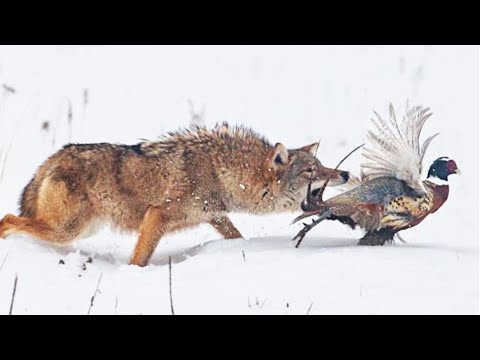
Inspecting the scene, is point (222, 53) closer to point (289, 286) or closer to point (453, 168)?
point (453, 168)

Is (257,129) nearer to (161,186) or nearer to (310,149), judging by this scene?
(310,149)

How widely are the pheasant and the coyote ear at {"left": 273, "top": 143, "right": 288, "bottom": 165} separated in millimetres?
624

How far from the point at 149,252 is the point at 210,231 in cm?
158

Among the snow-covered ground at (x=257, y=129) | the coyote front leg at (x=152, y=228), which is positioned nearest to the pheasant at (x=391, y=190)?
the snow-covered ground at (x=257, y=129)

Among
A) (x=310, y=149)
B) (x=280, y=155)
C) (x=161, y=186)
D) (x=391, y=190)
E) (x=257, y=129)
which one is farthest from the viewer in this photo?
(x=257, y=129)

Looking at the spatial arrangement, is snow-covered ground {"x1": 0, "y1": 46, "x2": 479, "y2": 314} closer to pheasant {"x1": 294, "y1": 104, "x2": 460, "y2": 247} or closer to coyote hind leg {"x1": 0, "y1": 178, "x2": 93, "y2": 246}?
coyote hind leg {"x1": 0, "y1": 178, "x2": 93, "y2": 246}

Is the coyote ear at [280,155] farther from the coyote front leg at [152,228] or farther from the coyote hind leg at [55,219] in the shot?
the coyote hind leg at [55,219]

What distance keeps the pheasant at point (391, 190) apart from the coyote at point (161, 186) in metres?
0.44

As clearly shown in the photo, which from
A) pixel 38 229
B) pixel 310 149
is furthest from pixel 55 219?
pixel 310 149

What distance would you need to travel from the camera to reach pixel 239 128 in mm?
7781

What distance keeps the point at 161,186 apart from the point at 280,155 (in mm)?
1013

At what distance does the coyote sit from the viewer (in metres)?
7.13

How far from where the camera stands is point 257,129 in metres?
12.8

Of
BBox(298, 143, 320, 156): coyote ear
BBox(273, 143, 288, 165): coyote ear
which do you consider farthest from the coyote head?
BBox(298, 143, 320, 156): coyote ear
